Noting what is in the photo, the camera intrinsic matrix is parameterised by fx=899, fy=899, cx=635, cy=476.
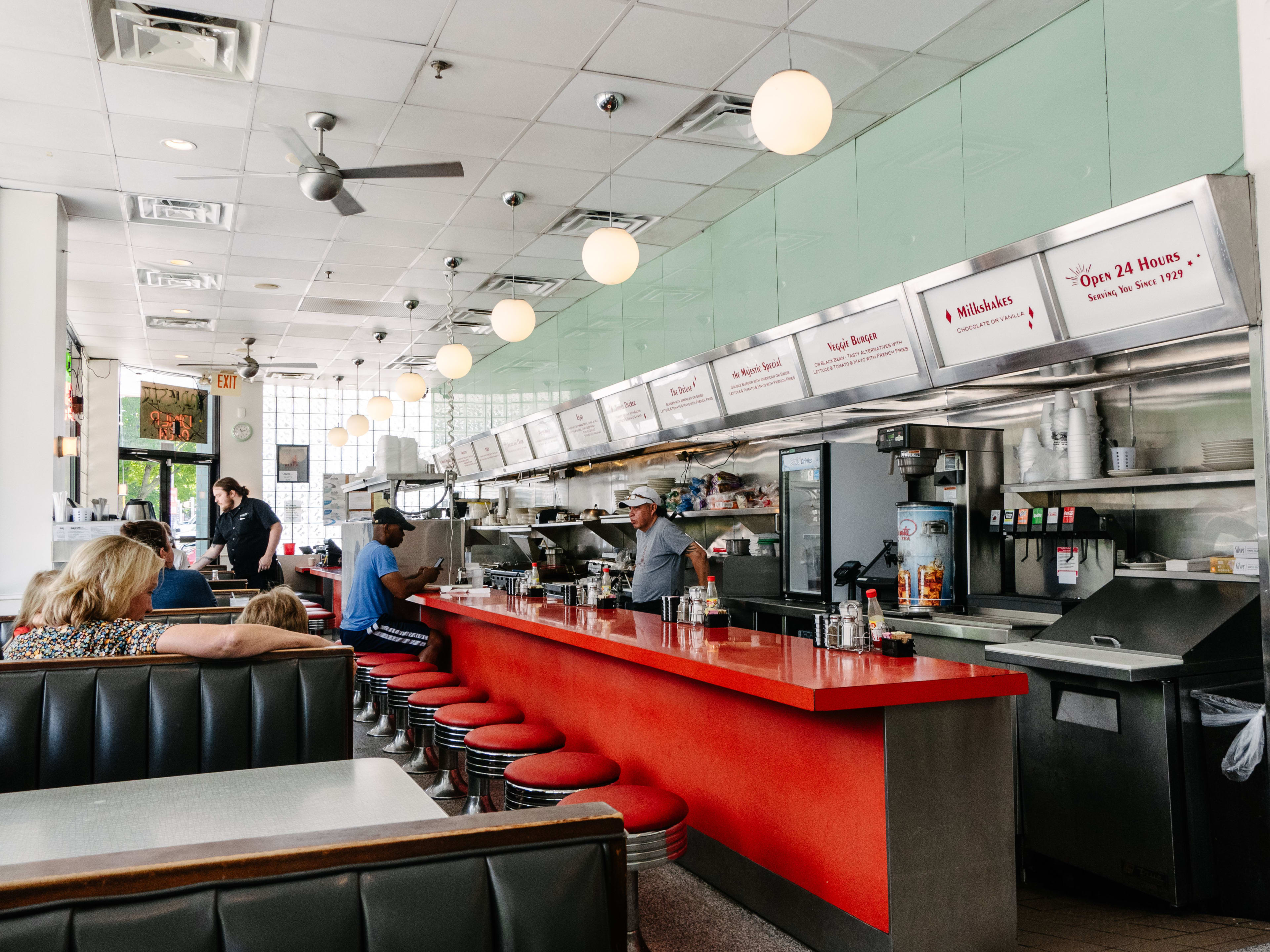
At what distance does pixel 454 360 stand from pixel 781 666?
4.46 m

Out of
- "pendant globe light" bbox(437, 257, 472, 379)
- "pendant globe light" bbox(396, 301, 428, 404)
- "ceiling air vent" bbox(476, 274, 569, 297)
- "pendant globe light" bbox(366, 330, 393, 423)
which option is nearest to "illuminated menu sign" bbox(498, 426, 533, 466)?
"pendant globe light" bbox(366, 330, 393, 423)

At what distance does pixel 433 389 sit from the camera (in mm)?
12781

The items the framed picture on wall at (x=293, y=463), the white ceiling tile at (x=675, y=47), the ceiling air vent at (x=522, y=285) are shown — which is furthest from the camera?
the framed picture on wall at (x=293, y=463)

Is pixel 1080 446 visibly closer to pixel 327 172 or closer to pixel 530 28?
pixel 530 28

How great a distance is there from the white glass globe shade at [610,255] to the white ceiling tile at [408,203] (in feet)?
5.69

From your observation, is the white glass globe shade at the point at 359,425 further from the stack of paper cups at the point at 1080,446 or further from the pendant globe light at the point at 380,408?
the stack of paper cups at the point at 1080,446

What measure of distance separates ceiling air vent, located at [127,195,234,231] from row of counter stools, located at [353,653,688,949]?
3239 millimetres

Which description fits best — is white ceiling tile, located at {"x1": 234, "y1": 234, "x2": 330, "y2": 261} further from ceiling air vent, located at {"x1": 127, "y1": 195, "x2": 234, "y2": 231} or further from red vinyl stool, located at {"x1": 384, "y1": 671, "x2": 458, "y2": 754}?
red vinyl stool, located at {"x1": 384, "y1": 671, "x2": 458, "y2": 754}

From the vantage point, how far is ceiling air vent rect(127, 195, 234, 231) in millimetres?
6043

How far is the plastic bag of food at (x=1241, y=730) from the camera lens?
122 inches

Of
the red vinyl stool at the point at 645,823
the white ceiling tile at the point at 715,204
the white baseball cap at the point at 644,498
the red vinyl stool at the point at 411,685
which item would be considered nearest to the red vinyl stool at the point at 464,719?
the red vinyl stool at the point at 411,685

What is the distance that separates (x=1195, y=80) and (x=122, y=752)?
425 centimetres

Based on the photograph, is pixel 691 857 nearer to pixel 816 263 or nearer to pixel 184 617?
pixel 184 617

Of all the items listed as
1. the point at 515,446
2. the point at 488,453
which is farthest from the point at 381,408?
the point at 488,453
